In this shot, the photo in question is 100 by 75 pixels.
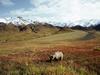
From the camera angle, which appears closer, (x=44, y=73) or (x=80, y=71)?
(x=44, y=73)

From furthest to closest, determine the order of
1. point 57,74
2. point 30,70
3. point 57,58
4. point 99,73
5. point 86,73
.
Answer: point 57,58 < point 99,73 < point 86,73 < point 30,70 < point 57,74

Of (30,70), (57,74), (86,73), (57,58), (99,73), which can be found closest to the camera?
(57,74)

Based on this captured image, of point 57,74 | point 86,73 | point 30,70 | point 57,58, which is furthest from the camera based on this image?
point 57,58

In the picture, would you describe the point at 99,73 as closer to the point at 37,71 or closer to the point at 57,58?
the point at 37,71

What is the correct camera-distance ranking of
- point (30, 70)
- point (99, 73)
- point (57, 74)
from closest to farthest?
point (57, 74) → point (30, 70) → point (99, 73)

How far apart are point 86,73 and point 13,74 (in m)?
3.83

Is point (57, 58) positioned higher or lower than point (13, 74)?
lower

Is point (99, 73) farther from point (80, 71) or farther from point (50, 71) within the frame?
point (50, 71)

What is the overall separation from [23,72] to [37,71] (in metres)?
0.68

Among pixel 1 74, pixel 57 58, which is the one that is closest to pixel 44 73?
pixel 1 74

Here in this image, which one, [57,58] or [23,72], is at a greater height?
[23,72]

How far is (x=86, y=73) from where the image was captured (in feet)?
40.8

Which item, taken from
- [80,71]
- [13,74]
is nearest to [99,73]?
[80,71]

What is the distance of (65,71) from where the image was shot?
11.5 metres
